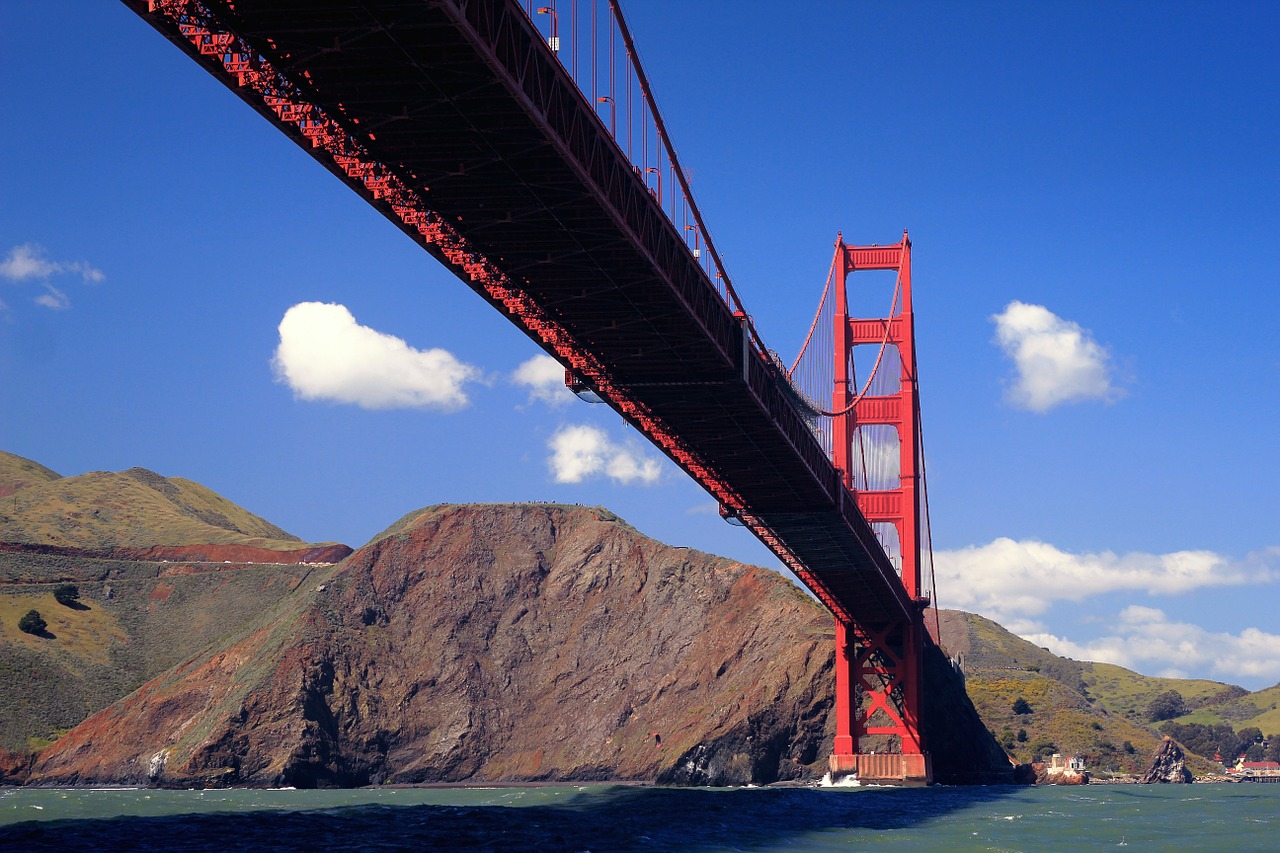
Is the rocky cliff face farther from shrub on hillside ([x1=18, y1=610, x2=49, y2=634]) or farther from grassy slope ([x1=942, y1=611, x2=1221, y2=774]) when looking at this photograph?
shrub on hillside ([x1=18, y1=610, x2=49, y2=634])

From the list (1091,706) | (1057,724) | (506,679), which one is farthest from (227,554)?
(1091,706)

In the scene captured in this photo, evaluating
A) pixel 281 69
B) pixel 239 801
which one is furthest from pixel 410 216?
pixel 239 801

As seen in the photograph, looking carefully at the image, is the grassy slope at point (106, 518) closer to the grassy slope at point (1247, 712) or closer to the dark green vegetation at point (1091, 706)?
the dark green vegetation at point (1091, 706)

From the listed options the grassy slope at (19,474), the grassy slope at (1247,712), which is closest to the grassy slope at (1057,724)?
the grassy slope at (1247,712)

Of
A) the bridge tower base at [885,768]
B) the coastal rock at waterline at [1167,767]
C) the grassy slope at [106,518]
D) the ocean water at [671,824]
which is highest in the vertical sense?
the grassy slope at [106,518]

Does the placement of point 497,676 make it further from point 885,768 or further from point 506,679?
point 885,768

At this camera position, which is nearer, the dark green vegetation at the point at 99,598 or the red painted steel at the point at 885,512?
the red painted steel at the point at 885,512

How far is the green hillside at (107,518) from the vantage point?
137750mm

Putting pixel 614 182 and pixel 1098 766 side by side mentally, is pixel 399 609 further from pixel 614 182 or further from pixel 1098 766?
pixel 614 182

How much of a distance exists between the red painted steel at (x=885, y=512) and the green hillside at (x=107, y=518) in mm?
76951

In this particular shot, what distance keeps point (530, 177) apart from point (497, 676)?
88128mm

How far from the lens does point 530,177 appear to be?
25.6m

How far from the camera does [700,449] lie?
4738 centimetres

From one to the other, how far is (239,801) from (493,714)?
43.3 meters
